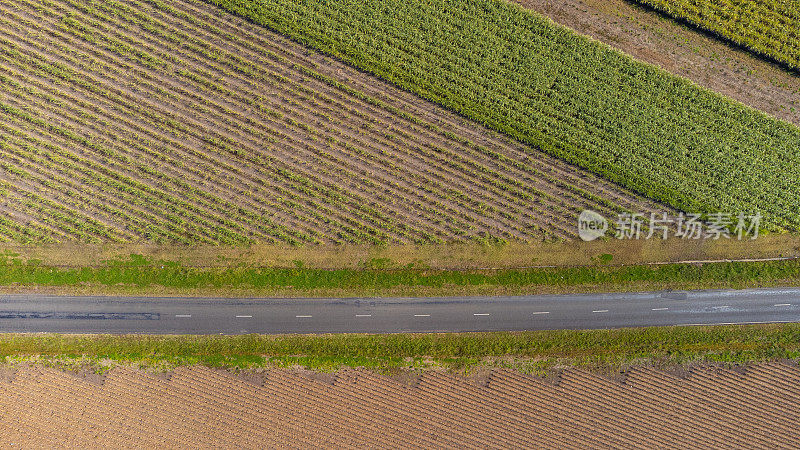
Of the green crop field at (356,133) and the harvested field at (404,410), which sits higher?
the green crop field at (356,133)

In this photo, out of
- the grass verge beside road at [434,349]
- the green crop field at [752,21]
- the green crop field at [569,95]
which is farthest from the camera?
the green crop field at [752,21]

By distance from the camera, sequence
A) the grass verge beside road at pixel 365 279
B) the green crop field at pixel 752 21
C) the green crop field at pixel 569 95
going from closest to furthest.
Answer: the grass verge beside road at pixel 365 279
the green crop field at pixel 569 95
the green crop field at pixel 752 21

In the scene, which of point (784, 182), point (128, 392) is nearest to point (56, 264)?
point (128, 392)

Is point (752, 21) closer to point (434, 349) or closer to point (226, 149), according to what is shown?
point (434, 349)

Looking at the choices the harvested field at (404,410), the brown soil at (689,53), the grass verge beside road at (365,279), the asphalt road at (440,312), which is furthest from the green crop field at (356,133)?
the harvested field at (404,410)

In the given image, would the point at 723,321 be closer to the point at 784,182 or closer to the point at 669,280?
the point at 669,280

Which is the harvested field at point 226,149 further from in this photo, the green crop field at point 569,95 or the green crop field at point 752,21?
the green crop field at point 752,21
